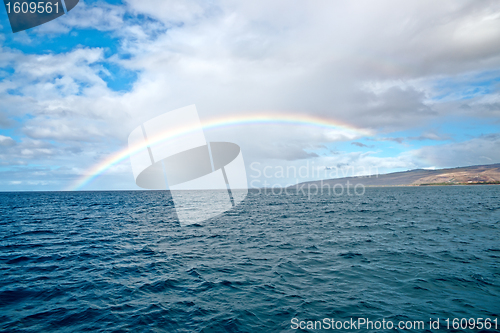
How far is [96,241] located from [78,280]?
11.0 meters

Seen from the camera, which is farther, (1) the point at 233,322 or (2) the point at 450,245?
(2) the point at 450,245

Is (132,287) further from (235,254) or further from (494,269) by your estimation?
(494,269)

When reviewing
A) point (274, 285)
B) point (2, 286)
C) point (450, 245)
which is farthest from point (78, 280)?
point (450, 245)

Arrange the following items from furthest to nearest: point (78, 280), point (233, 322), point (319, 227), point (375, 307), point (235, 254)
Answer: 1. point (319, 227)
2. point (235, 254)
3. point (78, 280)
4. point (375, 307)
5. point (233, 322)

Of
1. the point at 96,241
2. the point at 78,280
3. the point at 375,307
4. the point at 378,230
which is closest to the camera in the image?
the point at 375,307

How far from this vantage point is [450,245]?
1930cm

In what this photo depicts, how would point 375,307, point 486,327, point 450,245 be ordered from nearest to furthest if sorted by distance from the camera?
point 486,327 → point 375,307 → point 450,245

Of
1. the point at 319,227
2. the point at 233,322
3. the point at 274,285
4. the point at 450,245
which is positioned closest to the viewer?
the point at 233,322

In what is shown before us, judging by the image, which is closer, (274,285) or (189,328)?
(189,328)

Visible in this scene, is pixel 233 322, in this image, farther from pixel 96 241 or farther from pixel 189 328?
pixel 96 241

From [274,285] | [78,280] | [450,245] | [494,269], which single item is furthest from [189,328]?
[450,245]

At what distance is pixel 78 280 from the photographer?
44.0ft

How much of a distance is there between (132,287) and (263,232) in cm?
1582

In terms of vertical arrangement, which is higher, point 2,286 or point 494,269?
point 2,286
